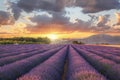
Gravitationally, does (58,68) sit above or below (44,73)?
below

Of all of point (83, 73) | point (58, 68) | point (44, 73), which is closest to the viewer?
point (83, 73)

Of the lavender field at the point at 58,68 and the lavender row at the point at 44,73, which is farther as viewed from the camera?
the lavender field at the point at 58,68

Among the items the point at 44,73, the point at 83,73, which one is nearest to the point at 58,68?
the point at 44,73

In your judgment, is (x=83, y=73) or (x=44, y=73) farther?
(x=44, y=73)

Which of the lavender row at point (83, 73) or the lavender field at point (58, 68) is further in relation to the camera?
the lavender field at point (58, 68)

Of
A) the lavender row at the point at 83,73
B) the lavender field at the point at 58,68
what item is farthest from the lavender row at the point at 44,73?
the lavender row at the point at 83,73

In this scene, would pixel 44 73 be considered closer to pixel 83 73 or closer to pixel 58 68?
pixel 83 73

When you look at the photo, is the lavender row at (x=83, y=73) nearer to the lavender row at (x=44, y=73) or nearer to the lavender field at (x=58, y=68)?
the lavender field at (x=58, y=68)

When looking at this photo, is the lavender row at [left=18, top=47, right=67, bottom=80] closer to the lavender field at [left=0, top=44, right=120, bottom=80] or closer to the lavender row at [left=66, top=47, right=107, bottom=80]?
the lavender field at [left=0, top=44, right=120, bottom=80]

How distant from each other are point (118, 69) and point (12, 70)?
3.25 meters

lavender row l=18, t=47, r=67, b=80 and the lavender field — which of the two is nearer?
lavender row l=18, t=47, r=67, b=80

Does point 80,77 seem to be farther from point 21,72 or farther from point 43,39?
point 43,39

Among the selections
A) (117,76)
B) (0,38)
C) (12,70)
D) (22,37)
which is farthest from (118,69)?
(22,37)

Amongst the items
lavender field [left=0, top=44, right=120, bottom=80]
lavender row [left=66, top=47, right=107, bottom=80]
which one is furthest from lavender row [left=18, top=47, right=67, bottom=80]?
lavender row [left=66, top=47, right=107, bottom=80]
